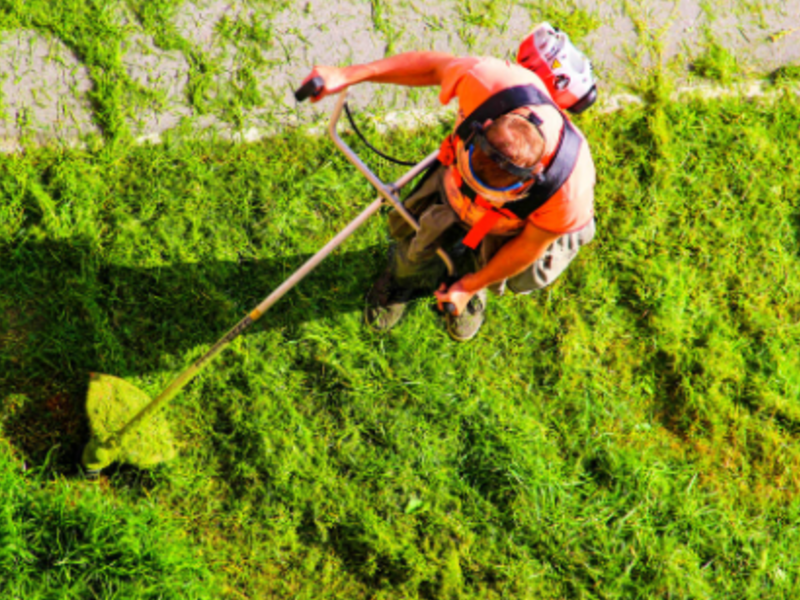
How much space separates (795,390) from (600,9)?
2.59m

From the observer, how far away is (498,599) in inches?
142

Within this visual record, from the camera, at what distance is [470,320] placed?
3.73 metres

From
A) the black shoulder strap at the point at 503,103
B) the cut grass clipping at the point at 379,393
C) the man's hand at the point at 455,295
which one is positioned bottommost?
the cut grass clipping at the point at 379,393

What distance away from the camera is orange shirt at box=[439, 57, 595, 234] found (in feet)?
7.52

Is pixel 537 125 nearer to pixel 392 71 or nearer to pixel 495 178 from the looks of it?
pixel 495 178

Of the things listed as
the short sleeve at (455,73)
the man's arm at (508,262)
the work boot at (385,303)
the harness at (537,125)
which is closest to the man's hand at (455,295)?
the man's arm at (508,262)

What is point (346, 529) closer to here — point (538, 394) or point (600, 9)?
point (538, 394)

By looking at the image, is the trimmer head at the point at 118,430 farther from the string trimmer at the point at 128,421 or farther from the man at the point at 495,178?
the man at the point at 495,178

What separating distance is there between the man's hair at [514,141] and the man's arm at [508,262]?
37 centimetres

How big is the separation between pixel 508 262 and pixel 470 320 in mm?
1077

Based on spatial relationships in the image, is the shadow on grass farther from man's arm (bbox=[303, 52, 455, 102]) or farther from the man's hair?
the man's hair

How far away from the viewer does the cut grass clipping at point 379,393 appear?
354 centimetres

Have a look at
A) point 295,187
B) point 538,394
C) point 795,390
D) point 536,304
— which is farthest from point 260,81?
point 795,390

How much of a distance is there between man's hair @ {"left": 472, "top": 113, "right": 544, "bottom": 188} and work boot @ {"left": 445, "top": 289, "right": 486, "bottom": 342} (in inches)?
58.9
